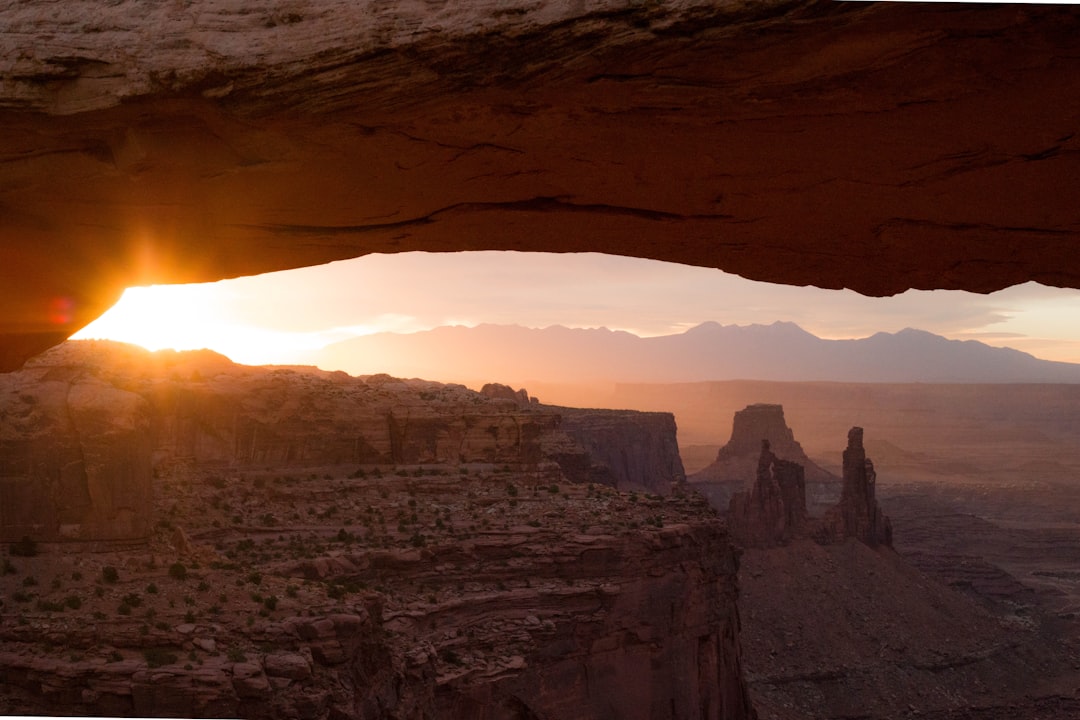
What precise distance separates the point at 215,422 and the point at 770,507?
42216 millimetres

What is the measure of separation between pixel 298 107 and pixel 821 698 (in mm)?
50792

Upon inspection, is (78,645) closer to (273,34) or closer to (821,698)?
(273,34)

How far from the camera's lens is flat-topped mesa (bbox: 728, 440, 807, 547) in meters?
67.7

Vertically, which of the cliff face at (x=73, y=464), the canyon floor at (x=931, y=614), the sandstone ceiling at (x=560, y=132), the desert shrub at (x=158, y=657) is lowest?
the canyon floor at (x=931, y=614)

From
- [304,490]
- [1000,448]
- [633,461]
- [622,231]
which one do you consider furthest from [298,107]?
[1000,448]

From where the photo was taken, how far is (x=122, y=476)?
19359mm

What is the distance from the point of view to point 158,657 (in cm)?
1845

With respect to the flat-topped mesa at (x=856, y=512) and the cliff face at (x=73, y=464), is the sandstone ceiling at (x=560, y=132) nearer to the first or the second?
the cliff face at (x=73, y=464)

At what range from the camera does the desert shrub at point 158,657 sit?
721 inches

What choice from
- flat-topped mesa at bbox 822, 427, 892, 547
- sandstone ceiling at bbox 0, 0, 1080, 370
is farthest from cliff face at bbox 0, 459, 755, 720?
flat-topped mesa at bbox 822, 427, 892, 547

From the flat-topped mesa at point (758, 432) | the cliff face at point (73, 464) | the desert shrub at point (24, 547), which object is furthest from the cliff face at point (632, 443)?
the desert shrub at point (24, 547)

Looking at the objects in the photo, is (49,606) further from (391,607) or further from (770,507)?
(770,507)

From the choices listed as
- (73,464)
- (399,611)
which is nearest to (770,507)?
(399,611)

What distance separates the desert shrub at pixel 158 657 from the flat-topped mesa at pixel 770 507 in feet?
171
